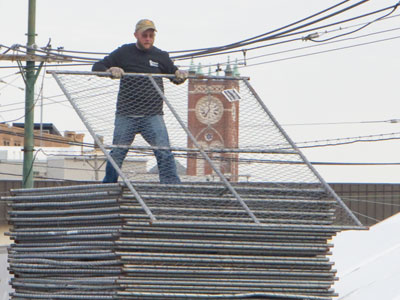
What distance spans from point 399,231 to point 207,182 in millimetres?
5470

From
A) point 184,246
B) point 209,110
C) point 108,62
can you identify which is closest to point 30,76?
point 209,110

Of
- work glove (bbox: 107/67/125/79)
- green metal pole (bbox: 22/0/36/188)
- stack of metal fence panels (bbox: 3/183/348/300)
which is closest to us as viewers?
stack of metal fence panels (bbox: 3/183/348/300)

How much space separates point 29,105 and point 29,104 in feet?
0.12

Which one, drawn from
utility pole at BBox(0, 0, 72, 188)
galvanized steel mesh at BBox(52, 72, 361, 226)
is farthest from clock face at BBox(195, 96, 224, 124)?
utility pole at BBox(0, 0, 72, 188)

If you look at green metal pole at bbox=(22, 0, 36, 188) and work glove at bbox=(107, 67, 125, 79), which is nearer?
work glove at bbox=(107, 67, 125, 79)

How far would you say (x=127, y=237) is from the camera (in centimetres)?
865

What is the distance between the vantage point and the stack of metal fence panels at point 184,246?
8.60 meters

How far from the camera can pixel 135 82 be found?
9.67m

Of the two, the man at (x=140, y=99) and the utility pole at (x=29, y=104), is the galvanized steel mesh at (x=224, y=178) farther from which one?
the utility pole at (x=29, y=104)

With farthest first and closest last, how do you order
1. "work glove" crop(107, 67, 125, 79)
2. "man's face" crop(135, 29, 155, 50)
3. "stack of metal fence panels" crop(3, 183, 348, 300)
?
"man's face" crop(135, 29, 155, 50), "work glove" crop(107, 67, 125, 79), "stack of metal fence panels" crop(3, 183, 348, 300)

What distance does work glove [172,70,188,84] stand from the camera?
31.4 feet

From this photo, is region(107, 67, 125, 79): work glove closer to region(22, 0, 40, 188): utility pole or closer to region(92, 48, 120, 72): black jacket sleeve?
region(92, 48, 120, 72): black jacket sleeve

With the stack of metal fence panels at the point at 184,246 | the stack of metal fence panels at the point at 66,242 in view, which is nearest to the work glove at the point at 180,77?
the stack of metal fence panels at the point at 184,246

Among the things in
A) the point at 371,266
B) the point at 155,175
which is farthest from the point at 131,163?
the point at 371,266
